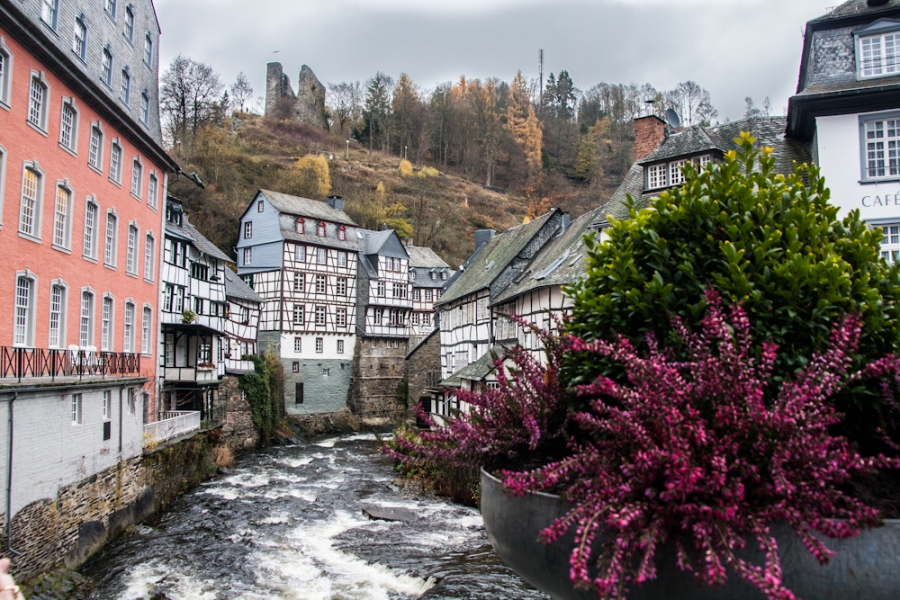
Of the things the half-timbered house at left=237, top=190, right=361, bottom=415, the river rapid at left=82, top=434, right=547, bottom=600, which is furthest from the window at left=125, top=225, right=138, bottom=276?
the half-timbered house at left=237, top=190, right=361, bottom=415

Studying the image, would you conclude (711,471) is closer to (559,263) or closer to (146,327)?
(559,263)

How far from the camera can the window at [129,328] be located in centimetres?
2063

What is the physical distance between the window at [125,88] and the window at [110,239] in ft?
11.8

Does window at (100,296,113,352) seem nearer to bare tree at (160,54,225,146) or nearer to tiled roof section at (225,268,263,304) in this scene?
tiled roof section at (225,268,263,304)

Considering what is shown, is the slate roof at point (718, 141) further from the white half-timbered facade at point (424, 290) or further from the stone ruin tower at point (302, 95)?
the stone ruin tower at point (302, 95)

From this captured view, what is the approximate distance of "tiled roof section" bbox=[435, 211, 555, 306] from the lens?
2670 cm

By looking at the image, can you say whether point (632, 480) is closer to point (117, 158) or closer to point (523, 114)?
point (117, 158)

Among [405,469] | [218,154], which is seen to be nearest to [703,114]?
[218,154]

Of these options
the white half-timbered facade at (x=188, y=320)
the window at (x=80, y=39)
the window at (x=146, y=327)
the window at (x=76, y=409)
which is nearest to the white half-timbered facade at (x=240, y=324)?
the white half-timbered facade at (x=188, y=320)

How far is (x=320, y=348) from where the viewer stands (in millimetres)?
41531

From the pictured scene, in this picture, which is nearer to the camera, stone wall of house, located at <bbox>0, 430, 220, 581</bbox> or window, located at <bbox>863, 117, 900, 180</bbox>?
stone wall of house, located at <bbox>0, 430, 220, 581</bbox>

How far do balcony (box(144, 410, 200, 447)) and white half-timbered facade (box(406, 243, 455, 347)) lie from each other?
23.3 metres

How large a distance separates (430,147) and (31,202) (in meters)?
74.3

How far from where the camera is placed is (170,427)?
2078 cm
